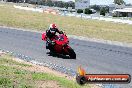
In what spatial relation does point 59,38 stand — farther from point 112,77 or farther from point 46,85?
point 112,77

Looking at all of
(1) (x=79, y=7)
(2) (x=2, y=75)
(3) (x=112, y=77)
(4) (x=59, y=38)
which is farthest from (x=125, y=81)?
(1) (x=79, y=7)

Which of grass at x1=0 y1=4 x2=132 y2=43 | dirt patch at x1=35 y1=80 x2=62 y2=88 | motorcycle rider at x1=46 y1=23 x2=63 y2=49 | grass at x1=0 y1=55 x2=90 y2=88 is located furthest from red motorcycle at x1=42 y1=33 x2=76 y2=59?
grass at x1=0 y1=4 x2=132 y2=43

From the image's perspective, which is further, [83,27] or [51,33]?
[83,27]

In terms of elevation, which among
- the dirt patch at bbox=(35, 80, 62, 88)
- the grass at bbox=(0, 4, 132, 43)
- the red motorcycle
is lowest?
the grass at bbox=(0, 4, 132, 43)

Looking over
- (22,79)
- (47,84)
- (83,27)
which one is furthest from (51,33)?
(83,27)

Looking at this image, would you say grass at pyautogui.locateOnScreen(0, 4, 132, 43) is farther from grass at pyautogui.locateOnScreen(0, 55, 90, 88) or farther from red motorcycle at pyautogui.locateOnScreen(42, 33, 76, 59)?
grass at pyautogui.locateOnScreen(0, 55, 90, 88)

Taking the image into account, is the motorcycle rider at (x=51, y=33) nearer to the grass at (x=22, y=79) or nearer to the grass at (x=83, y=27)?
the grass at (x=22, y=79)

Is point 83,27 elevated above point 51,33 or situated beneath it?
situated beneath

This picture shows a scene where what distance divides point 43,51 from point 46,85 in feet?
31.2

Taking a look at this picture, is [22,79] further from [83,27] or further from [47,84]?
[83,27]

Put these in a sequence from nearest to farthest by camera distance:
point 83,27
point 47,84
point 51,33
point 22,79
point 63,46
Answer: point 47,84
point 22,79
point 63,46
point 51,33
point 83,27

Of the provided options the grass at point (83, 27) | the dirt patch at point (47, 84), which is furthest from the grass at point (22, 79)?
the grass at point (83, 27)

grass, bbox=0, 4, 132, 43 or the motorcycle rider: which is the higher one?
the motorcycle rider

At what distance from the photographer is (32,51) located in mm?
18734
